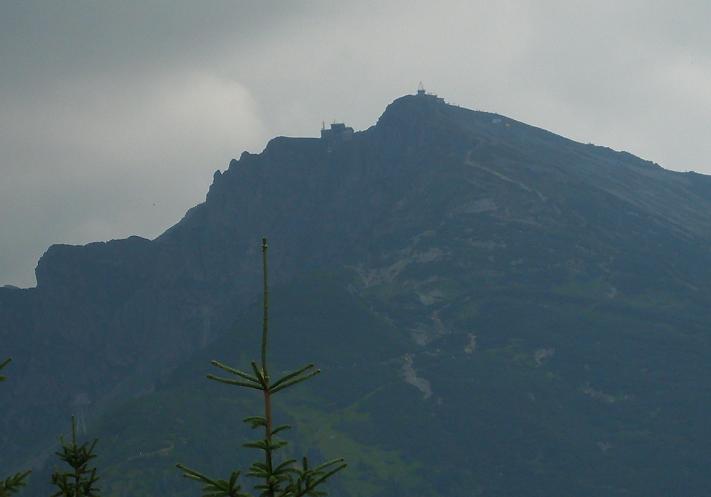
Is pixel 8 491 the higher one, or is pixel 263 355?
pixel 263 355

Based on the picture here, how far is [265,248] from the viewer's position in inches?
1202

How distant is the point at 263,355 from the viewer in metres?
29.6

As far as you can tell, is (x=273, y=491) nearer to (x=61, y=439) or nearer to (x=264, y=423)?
(x=264, y=423)

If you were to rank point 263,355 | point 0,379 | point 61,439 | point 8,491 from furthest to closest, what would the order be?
point 61,439 → point 8,491 → point 0,379 → point 263,355

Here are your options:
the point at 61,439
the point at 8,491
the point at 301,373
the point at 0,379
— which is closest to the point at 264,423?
the point at 301,373

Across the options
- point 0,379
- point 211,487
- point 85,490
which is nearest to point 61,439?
point 85,490

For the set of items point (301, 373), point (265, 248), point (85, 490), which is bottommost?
point (85, 490)

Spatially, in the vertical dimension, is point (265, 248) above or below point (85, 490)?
above

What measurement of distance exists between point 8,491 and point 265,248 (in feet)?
60.8

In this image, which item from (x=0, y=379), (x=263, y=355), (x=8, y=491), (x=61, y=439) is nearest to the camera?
(x=263, y=355)

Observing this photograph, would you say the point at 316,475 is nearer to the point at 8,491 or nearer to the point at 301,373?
the point at 301,373

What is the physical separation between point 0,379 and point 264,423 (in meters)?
11.5

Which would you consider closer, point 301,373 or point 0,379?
point 301,373

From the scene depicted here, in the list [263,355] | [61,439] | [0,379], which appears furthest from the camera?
[61,439]
